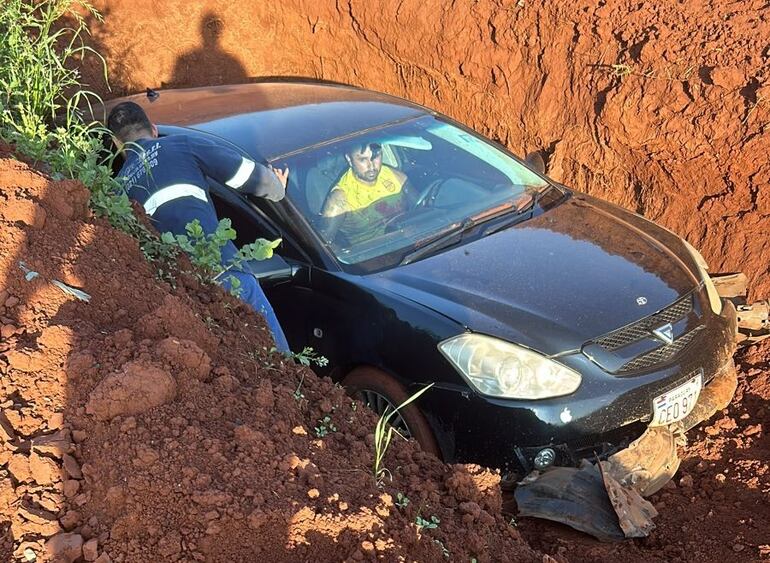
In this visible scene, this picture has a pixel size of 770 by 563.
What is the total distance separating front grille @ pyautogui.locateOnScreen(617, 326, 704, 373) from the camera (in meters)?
3.60

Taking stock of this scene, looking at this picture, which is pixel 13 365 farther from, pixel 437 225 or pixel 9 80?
pixel 437 225

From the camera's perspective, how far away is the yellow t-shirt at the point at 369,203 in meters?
4.31

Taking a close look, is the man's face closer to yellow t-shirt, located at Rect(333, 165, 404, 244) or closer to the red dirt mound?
yellow t-shirt, located at Rect(333, 165, 404, 244)

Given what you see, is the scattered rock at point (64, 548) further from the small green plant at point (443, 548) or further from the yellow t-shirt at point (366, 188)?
the yellow t-shirt at point (366, 188)

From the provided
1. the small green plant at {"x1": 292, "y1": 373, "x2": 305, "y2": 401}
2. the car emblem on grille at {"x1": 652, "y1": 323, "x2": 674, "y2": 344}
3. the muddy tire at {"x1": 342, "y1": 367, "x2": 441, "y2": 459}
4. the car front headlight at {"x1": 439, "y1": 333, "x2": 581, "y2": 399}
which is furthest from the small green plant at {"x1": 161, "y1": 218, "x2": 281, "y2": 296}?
the car emblem on grille at {"x1": 652, "y1": 323, "x2": 674, "y2": 344}

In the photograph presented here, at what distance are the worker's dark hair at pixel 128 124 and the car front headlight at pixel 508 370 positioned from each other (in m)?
2.17

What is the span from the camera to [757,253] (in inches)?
213

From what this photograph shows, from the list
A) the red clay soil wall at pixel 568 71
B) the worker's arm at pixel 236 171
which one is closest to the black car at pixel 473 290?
the worker's arm at pixel 236 171

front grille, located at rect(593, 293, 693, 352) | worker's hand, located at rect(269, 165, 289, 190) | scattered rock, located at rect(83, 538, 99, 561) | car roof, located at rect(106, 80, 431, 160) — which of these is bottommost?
front grille, located at rect(593, 293, 693, 352)

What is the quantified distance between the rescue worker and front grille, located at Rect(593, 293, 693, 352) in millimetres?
1464

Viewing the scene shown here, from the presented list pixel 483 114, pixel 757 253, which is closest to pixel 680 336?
pixel 757 253

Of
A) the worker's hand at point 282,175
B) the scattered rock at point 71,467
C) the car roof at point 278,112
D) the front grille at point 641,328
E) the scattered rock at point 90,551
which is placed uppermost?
the car roof at point 278,112

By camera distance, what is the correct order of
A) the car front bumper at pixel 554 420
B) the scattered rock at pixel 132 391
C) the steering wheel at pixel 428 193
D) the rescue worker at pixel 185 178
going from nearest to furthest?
the scattered rock at pixel 132 391 < the car front bumper at pixel 554 420 < the rescue worker at pixel 185 178 < the steering wheel at pixel 428 193

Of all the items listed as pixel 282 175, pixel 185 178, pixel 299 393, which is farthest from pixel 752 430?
pixel 185 178
